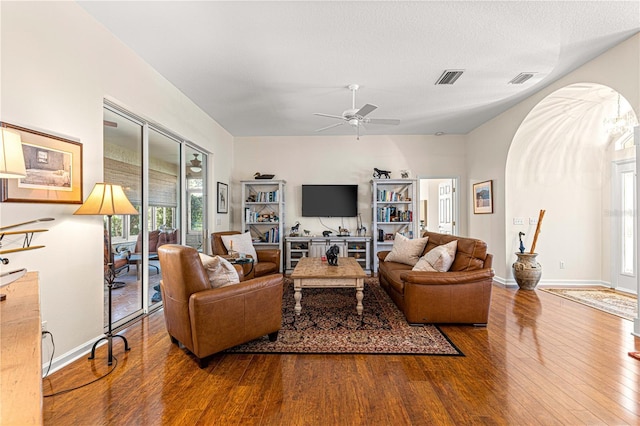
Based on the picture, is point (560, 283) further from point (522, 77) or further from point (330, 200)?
point (330, 200)

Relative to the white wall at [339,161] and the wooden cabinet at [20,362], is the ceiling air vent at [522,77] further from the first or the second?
the wooden cabinet at [20,362]

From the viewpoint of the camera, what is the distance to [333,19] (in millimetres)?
2652

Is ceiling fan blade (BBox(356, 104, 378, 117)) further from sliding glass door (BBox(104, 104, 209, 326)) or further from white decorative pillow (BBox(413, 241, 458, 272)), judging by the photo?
sliding glass door (BBox(104, 104, 209, 326))

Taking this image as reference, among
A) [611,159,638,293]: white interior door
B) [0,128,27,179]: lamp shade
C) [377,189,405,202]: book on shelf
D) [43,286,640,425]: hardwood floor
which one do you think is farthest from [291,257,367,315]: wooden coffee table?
[611,159,638,293]: white interior door

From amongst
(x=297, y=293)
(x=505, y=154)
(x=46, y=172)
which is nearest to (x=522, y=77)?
(x=505, y=154)

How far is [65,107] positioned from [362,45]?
2.69 m

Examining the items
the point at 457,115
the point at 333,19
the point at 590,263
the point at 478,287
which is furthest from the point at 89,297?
the point at 590,263

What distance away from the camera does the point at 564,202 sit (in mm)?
5078

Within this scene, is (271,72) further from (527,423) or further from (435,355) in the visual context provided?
(527,423)

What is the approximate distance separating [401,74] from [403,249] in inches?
95.1

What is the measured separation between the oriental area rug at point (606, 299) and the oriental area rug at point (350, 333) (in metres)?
2.42

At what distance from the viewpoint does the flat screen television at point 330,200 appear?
6.38 m

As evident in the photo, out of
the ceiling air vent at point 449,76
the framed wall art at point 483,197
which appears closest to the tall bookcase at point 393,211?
the framed wall art at point 483,197

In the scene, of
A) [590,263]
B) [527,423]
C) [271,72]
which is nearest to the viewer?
[527,423]
